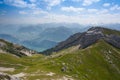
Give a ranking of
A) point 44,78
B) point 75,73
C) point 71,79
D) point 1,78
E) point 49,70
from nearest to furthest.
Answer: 1. point 1,78
2. point 44,78
3. point 71,79
4. point 49,70
5. point 75,73

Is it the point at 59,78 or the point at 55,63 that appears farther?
the point at 55,63

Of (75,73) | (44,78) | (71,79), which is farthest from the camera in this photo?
(75,73)

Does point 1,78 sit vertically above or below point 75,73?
above

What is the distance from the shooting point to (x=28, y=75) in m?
155

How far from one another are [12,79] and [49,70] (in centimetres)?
10687

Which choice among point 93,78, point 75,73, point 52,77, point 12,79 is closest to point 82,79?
point 75,73

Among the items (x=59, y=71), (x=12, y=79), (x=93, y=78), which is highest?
(x=12, y=79)

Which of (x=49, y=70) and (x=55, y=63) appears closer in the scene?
(x=49, y=70)

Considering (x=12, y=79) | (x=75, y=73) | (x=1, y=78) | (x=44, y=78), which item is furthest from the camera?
(x=75, y=73)

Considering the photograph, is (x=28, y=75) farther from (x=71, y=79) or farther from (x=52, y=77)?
(x=71, y=79)

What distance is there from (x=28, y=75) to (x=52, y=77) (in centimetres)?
1807

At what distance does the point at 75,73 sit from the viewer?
18775cm

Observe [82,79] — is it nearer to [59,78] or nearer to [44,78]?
[59,78]

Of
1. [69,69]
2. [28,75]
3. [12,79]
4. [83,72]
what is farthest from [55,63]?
[12,79]
